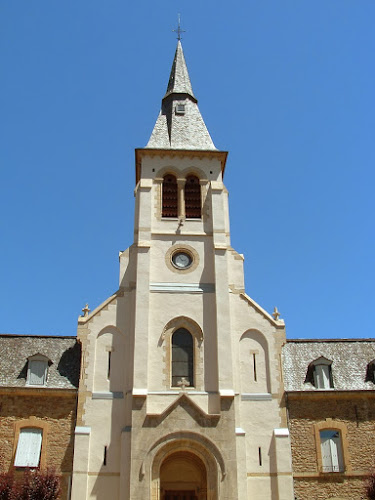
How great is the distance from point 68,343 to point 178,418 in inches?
321

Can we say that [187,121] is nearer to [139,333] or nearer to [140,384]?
[139,333]

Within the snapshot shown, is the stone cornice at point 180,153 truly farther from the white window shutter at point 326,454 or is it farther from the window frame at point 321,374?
the white window shutter at point 326,454

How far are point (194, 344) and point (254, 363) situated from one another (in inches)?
128

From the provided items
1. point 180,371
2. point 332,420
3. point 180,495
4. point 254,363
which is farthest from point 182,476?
point 332,420

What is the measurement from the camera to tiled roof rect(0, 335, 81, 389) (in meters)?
29.4

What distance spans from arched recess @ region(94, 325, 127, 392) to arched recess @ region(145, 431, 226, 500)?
3.75m

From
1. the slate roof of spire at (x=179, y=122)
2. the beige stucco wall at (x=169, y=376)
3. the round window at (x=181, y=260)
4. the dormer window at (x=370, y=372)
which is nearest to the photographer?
the beige stucco wall at (x=169, y=376)

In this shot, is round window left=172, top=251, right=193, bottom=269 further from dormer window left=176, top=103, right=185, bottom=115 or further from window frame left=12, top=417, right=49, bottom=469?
dormer window left=176, top=103, right=185, bottom=115

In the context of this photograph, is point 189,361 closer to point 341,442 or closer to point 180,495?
point 180,495

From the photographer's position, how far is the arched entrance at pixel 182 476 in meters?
27.7

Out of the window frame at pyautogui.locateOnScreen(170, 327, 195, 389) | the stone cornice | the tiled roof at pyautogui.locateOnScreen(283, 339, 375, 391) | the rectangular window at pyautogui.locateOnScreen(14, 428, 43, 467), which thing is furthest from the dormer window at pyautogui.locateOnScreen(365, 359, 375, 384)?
the rectangular window at pyautogui.locateOnScreen(14, 428, 43, 467)

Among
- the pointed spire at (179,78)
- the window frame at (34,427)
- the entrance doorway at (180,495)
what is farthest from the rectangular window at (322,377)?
the pointed spire at (179,78)

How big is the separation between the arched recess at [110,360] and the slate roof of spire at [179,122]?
12.4 meters

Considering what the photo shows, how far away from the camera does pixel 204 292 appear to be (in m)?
31.3
